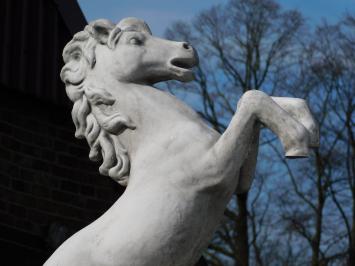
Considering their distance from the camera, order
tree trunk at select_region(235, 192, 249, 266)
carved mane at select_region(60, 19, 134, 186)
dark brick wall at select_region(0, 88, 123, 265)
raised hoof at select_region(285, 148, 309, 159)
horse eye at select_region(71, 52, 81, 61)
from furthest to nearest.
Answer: tree trunk at select_region(235, 192, 249, 266)
dark brick wall at select_region(0, 88, 123, 265)
horse eye at select_region(71, 52, 81, 61)
carved mane at select_region(60, 19, 134, 186)
raised hoof at select_region(285, 148, 309, 159)

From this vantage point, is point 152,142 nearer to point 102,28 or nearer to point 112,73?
point 112,73

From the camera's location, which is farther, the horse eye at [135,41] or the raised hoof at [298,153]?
the horse eye at [135,41]

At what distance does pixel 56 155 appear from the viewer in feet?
39.5

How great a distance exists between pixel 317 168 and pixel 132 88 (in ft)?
41.9

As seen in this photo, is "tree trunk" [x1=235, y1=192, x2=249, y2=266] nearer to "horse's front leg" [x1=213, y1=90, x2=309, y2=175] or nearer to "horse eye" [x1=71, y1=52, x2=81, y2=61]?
"horse eye" [x1=71, y1=52, x2=81, y2=61]

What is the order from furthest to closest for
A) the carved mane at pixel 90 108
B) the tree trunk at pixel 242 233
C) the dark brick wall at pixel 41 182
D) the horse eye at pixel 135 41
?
the tree trunk at pixel 242 233 → the dark brick wall at pixel 41 182 → the horse eye at pixel 135 41 → the carved mane at pixel 90 108

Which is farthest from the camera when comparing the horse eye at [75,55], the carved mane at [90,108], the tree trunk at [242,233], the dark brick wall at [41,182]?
the tree trunk at [242,233]

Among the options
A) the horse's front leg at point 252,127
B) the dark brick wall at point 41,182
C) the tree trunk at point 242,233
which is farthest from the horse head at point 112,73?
the tree trunk at point 242,233

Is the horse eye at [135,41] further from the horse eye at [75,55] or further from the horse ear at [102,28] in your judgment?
the horse eye at [75,55]

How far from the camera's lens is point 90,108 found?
164 inches

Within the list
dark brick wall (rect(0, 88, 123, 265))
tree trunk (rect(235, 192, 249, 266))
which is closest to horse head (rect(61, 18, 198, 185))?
dark brick wall (rect(0, 88, 123, 265))

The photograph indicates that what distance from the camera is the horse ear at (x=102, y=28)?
425 cm

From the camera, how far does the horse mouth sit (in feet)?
13.7

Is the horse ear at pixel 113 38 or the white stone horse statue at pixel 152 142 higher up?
the horse ear at pixel 113 38
